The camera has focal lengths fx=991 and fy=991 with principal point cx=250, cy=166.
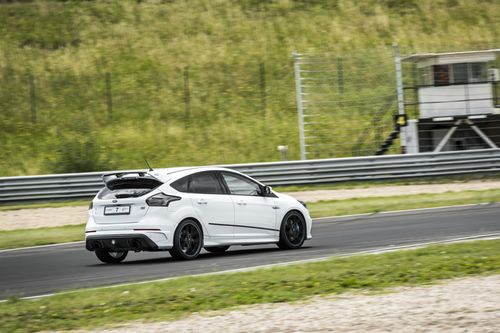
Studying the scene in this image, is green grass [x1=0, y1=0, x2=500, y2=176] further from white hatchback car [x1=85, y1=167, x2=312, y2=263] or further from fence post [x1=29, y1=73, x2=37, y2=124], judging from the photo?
white hatchback car [x1=85, y1=167, x2=312, y2=263]

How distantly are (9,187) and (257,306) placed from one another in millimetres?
19538

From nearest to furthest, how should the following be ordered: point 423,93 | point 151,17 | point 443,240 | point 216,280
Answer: point 216,280 < point 443,240 < point 423,93 < point 151,17

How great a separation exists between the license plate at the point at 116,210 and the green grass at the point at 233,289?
2877mm

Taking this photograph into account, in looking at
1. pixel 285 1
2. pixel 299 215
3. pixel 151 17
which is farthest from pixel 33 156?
pixel 299 215

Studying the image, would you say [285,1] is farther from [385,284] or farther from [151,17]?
[385,284]

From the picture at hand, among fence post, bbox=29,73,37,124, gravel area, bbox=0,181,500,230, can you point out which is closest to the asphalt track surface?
gravel area, bbox=0,181,500,230

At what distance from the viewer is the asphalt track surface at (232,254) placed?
1251cm

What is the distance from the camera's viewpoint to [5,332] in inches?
339

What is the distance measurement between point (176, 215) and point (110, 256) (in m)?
1.48

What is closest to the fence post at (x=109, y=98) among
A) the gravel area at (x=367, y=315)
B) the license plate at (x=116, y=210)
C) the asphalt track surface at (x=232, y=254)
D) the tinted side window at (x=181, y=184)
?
the asphalt track surface at (x=232, y=254)

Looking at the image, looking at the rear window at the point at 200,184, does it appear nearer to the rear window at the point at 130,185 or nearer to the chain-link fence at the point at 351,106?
the rear window at the point at 130,185

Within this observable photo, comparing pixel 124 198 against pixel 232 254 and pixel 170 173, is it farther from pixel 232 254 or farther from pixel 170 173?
pixel 232 254

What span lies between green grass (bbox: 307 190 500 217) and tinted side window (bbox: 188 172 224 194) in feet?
23.9

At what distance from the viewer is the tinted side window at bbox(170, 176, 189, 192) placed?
46.9 feet
